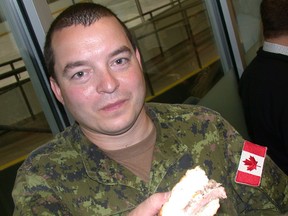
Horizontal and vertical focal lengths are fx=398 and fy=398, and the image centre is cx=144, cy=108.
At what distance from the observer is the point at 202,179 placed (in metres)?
0.87

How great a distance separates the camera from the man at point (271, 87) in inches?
78.3

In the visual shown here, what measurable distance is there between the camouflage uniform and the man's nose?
239mm

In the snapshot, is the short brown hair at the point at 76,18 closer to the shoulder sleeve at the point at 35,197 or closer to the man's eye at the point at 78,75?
the man's eye at the point at 78,75

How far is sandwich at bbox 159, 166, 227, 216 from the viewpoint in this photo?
Answer: 32.3 inches

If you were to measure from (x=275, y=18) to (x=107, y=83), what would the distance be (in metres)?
1.33

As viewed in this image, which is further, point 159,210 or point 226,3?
point 226,3

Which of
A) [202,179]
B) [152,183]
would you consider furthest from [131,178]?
[202,179]

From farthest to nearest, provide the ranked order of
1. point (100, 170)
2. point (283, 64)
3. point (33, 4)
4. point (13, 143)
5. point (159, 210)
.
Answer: point (13, 143)
point (283, 64)
point (33, 4)
point (100, 170)
point (159, 210)

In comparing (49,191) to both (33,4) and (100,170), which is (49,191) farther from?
(33,4)

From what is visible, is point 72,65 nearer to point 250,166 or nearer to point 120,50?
point 120,50

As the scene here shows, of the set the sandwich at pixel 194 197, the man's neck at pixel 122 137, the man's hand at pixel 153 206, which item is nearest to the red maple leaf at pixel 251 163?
the man's neck at pixel 122 137

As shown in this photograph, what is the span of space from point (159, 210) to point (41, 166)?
507 millimetres

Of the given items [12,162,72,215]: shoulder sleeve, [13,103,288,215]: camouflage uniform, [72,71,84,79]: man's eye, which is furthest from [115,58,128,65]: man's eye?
[12,162,72,215]: shoulder sleeve

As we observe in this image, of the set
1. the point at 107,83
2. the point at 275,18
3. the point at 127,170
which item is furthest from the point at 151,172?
the point at 275,18
